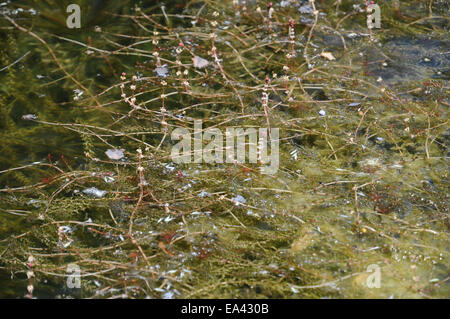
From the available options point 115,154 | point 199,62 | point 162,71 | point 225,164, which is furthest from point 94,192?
point 199,62

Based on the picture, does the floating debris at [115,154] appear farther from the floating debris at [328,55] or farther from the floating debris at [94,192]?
the floating debris at [328,55]

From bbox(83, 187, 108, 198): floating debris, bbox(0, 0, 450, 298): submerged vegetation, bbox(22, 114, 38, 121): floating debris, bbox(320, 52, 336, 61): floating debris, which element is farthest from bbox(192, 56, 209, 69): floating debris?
bbox(83, 187, 108, 198): floating debris

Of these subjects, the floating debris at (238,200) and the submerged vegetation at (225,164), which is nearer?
the submerged vegetation at (225,164)

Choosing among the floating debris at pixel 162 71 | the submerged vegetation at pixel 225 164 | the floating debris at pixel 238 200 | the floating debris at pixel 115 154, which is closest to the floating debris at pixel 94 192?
the submerged vegetation at pixel 225 164

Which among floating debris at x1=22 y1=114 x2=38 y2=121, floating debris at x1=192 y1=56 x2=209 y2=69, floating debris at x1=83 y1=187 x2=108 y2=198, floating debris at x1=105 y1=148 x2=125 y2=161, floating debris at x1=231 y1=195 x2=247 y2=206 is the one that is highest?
floating debris at x1=192 y1=56 x2=209 y2=69

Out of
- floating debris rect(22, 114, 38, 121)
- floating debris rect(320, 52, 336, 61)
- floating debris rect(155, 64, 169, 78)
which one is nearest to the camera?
floating debris rect(22, 114, 38, 121)

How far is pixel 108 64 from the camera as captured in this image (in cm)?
287

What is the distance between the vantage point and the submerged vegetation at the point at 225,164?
6.33 feet

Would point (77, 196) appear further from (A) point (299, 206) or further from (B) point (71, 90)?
(A) point (299, 206)

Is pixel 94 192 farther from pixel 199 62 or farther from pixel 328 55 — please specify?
pixel 328 55

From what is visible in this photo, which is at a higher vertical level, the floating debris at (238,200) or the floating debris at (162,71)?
the floating debris at (162,71)

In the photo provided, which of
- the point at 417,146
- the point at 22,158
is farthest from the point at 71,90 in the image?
the point at 417,146

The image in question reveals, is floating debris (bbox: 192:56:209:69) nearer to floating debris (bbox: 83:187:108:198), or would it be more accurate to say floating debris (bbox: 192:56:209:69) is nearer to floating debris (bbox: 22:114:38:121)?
floating debris (bbox: 22:114:38:121)

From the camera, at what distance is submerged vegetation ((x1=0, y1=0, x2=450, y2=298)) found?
1.93 m
